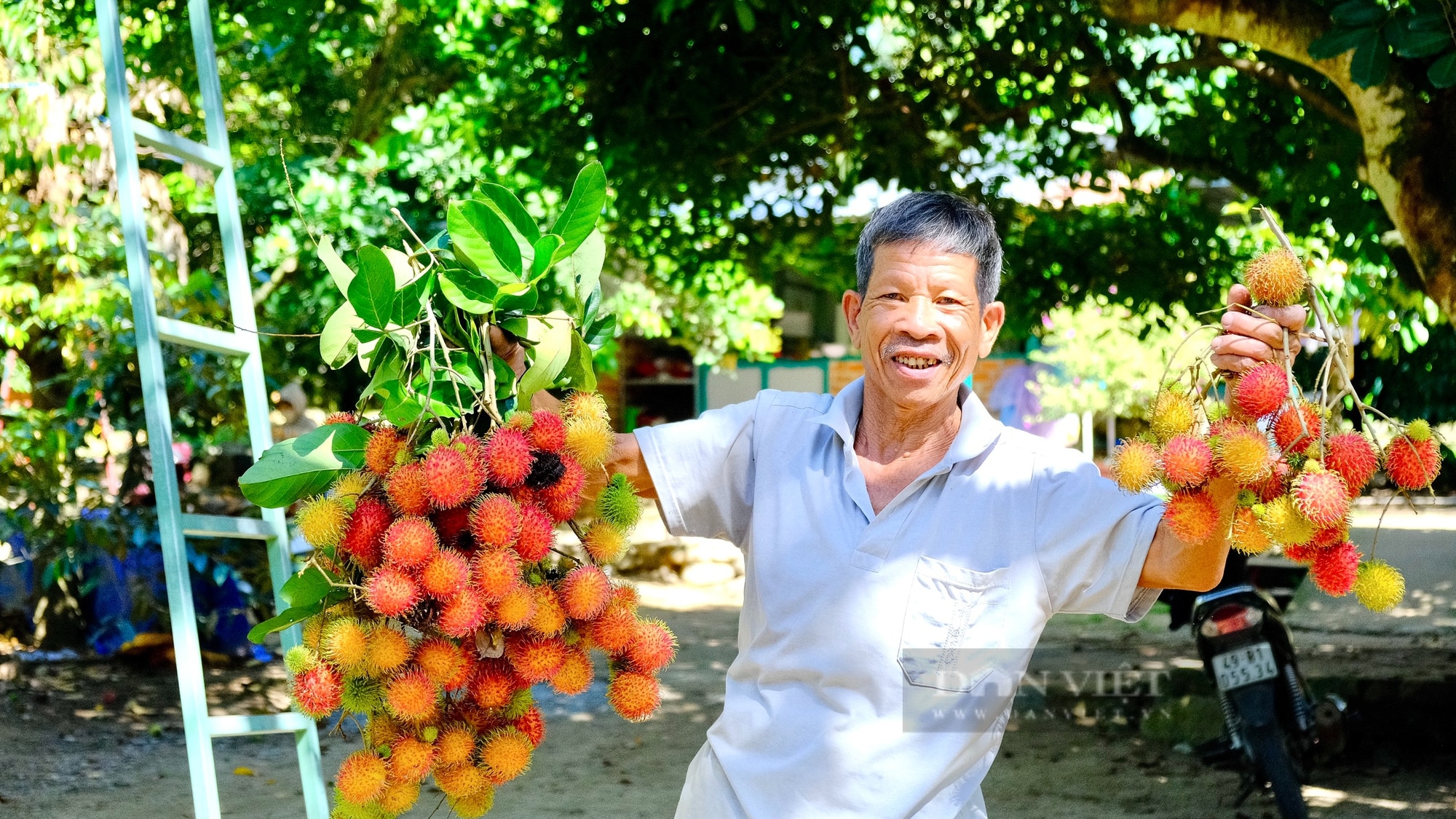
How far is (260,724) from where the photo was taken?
2.25 m

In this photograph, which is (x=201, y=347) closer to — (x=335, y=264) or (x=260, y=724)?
(x=260, y=724)

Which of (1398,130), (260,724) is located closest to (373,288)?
(260,724)

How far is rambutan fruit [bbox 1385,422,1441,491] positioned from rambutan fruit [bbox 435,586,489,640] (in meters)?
0.98

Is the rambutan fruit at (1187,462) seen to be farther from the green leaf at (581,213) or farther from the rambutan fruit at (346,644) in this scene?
the rambutan fruit at (346,644)

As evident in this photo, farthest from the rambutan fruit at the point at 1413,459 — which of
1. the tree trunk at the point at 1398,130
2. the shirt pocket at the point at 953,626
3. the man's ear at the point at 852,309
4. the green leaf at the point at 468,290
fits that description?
the tree trunk at the point at 1398,130

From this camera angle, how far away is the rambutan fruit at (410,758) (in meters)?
1.39

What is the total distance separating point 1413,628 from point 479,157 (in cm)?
514

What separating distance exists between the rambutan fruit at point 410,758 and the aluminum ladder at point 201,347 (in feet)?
2.46

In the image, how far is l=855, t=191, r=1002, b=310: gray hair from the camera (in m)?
1.77

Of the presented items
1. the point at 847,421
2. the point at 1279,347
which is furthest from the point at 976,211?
the point at 1279,347

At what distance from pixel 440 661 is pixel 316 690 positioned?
5.6 inches

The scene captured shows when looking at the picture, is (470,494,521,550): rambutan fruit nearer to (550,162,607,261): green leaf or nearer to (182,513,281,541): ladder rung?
(550,162,607,261): green leaf

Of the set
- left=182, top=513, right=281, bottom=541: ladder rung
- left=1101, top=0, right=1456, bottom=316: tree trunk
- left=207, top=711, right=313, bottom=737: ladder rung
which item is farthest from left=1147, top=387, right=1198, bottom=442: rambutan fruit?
left=1101, top=0, right=1456, bottom=316: tree trunk

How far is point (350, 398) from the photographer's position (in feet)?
20.2
